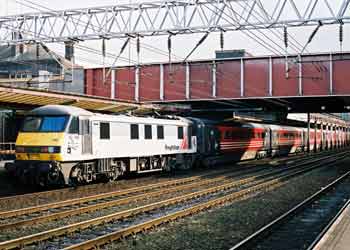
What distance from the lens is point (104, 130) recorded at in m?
20.2

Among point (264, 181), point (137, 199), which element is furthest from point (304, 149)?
point (137, 199)

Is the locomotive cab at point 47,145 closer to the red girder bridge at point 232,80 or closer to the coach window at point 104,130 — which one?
the coach window at point 104,130

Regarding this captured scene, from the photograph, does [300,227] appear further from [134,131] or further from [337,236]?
[134,131]

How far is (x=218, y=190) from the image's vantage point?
19.7 m

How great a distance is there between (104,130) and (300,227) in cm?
989

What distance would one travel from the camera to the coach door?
18875 millimetres

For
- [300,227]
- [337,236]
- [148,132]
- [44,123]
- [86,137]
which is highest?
[44,123]

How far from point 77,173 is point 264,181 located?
862 centimetres

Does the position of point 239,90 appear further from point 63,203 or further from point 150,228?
point 150,228

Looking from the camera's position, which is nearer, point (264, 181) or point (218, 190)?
point (218, 190)

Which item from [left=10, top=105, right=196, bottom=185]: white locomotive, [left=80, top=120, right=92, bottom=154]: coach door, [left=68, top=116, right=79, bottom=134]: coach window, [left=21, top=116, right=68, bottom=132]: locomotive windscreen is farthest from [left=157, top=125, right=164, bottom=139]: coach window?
[left=21, top=116, right=68, bottom=132]: locomotive windscreen

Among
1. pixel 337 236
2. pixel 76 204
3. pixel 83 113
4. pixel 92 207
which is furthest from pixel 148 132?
pixel 337 236

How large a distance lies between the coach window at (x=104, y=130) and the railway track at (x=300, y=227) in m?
8.13

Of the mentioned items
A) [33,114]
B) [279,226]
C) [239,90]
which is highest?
[239,90]
